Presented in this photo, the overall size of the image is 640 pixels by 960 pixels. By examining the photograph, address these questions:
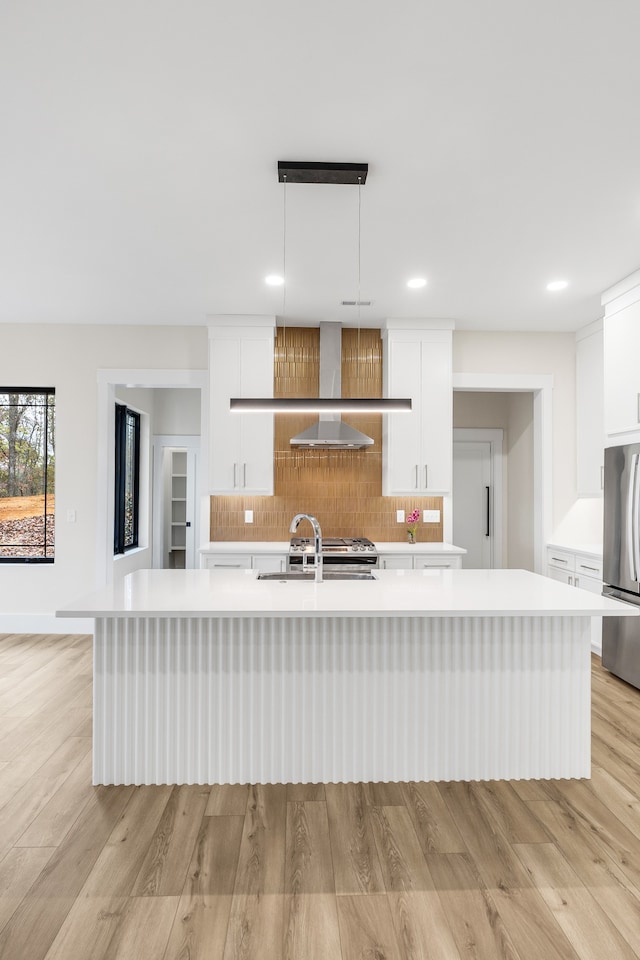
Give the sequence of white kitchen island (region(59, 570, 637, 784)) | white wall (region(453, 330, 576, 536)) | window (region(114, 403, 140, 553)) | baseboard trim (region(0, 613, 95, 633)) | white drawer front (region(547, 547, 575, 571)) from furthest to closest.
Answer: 1. window (region(114, 403, 140, 553))
2. white wall (region(453, 330, 576, 536))
3. baseboard trim (region(0, 613, 95, 633))
4. white drawer front (region(547, 547, 575, 571))
5. white kitchen island (region(59, 570, 637, 784))

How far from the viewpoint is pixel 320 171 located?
107 inches

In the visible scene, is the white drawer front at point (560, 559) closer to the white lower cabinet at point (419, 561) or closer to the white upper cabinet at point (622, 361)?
the white lower cabinet at point (419, 561)

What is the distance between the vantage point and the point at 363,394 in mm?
5371

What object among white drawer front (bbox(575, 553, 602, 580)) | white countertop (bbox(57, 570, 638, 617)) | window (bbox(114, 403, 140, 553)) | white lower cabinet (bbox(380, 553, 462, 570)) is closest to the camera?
white countertop (bbox(57, 570, 638, 617))

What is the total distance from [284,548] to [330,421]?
43.9 inches

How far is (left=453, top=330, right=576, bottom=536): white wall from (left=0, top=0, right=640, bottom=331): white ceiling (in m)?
1.11

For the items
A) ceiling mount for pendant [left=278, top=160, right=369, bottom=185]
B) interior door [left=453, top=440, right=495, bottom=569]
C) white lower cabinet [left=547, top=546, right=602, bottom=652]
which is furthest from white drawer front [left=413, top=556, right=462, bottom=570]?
ceiling mount for pendant [left=278, top=160, right=369, bottom=185]

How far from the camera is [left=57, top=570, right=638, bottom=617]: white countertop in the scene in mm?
2369

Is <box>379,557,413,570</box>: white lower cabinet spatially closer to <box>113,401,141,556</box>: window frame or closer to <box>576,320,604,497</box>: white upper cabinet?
<box>576,320,604,497</box>: white upper cabinet

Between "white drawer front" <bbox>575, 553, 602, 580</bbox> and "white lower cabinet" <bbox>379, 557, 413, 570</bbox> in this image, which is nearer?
"white drawer front" <bbox>575, 553, 602, 580</bbox>

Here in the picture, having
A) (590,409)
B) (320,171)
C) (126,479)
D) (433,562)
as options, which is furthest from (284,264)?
(126,479)

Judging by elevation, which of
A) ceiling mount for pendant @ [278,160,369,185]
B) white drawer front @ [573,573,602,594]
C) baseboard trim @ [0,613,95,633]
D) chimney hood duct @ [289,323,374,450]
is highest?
ceiling mount for pendant @ [278,160,369,185]

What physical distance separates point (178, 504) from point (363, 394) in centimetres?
377

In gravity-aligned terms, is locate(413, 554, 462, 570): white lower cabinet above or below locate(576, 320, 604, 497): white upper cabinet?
below
